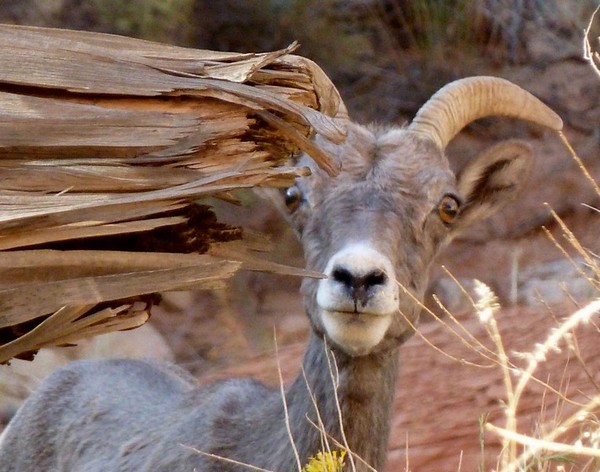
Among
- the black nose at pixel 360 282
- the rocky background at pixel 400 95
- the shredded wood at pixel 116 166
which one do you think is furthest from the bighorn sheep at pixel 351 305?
the rocky background at pixel 400 95

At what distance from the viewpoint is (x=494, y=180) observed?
574cm

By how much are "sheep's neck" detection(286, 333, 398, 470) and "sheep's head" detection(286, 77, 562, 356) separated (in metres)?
0.16

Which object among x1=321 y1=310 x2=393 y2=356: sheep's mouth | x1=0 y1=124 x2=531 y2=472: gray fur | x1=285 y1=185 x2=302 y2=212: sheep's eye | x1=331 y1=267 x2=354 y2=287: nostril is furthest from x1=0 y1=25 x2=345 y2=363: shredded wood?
x1=285 y1=185 x2=302 y2=212: sheep's eye

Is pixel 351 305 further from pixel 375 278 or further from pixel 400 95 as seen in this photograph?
pixel 400 95

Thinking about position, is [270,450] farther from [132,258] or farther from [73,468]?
[73,468]

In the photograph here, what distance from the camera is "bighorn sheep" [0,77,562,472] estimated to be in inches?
172

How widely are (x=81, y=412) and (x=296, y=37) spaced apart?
768 centimetres

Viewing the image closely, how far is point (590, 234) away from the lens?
11828 millimetres

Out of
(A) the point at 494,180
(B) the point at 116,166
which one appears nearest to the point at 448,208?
(A) the point at 494,180

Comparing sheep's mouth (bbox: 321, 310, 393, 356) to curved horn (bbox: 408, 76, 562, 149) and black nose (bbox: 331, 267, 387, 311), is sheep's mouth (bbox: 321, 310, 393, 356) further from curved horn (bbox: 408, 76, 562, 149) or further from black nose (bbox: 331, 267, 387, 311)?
curved horn (bbox: 408, 76, 562, 149)

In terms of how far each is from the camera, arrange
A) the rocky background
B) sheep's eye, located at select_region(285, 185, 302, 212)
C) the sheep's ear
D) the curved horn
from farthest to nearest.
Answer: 1. the rocky background
2. the sheep's ear
3. the curved horn
4. sheep's eye, located at select_region(285, 185, 302, 212)

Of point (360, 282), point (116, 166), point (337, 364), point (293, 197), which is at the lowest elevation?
point (337, 364)

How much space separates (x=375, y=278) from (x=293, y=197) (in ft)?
3.10

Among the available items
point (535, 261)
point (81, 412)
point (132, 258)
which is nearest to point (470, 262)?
point (535, 261)
